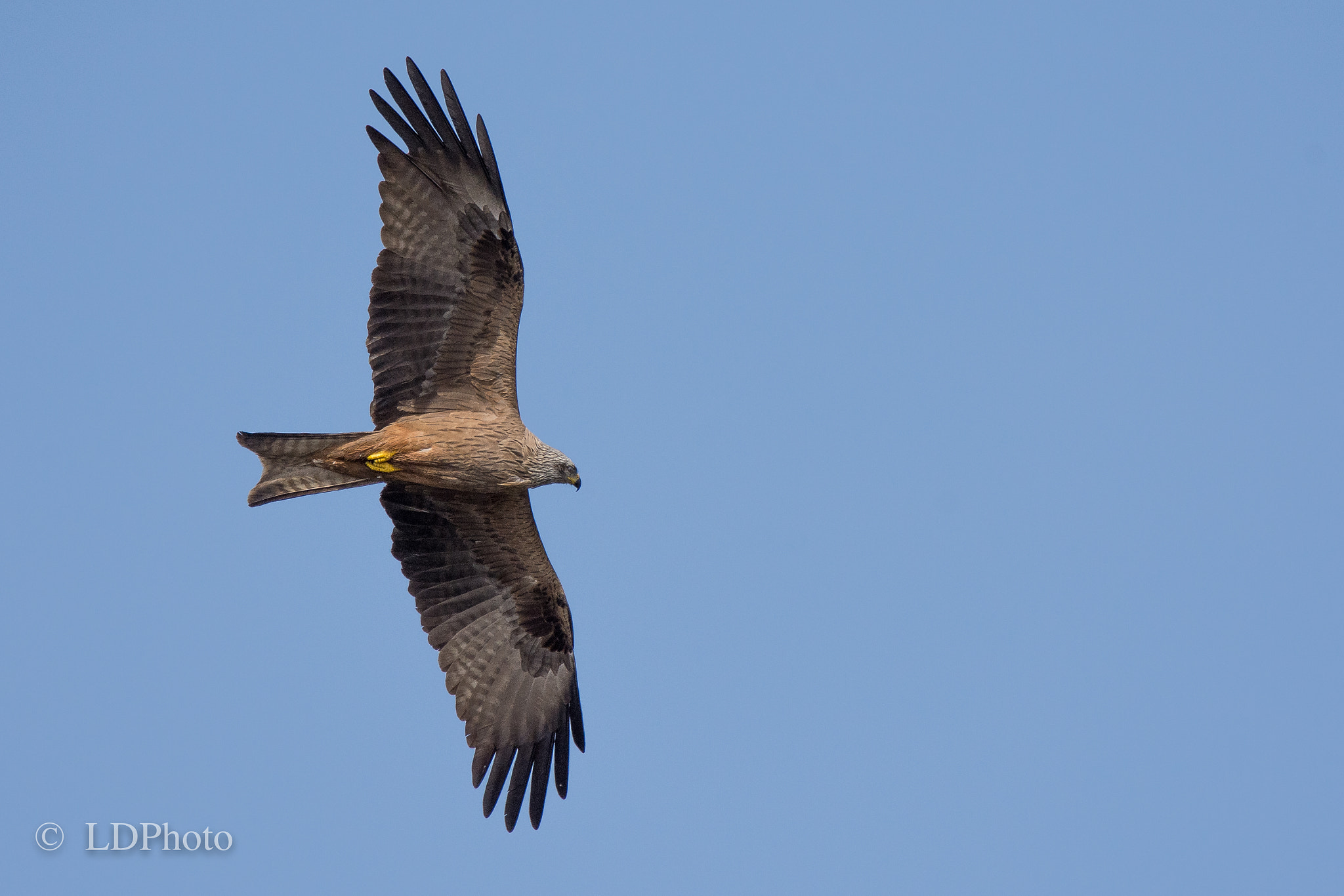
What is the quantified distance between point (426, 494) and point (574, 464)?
1.42 meters

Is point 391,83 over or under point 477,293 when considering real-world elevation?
over

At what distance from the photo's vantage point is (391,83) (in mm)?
9969

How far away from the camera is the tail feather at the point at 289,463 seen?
9.94m

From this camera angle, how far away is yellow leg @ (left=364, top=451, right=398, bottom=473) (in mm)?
9977

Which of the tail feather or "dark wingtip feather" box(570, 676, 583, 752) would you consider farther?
"dark wingtip feather" box(570, 676, 583, 752)

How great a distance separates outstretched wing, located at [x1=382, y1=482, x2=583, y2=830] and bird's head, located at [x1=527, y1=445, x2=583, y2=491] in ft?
2.01

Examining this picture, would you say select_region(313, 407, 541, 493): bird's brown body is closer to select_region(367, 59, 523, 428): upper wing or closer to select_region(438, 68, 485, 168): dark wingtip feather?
select_region(367, 59, 523, 428): upper wing

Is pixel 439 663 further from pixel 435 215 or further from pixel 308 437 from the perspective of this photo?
pixel 435 215

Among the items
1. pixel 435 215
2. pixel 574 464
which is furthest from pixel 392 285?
pixel 574 464

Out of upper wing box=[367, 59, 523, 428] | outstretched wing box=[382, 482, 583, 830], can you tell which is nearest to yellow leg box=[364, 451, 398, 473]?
upper wing box=[367, 59, 523, 428]

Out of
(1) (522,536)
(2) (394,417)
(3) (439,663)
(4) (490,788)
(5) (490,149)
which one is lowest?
(4) (490,788)

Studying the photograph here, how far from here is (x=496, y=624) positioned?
11.4 metres

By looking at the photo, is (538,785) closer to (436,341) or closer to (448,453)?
(448,453)

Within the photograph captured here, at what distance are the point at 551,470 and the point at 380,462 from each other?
4.38 feet
